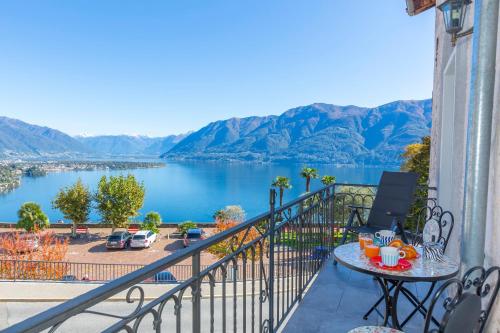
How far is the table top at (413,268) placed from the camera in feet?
5.56

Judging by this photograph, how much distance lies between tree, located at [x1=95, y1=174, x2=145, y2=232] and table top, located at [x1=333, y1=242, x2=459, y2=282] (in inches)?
1046

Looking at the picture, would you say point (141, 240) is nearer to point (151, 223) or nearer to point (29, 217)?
point (151, 223)

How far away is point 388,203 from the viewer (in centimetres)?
409

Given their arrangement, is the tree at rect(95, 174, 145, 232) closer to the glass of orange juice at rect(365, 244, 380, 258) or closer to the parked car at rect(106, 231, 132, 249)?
the parked car at rect(106, 231, 132, 249)

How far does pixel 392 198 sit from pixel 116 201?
25.7m

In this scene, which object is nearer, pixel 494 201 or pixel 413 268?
pixel 494 201

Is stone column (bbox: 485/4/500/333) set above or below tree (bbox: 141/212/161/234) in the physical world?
above

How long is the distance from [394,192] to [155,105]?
→ 347 feet

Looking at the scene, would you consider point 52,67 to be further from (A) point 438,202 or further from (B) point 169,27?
(A) point 438,202

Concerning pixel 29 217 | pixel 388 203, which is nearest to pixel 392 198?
pixel 388 203

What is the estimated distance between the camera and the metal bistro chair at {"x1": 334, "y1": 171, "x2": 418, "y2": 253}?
395 centimetres

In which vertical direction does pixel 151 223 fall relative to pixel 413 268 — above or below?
below

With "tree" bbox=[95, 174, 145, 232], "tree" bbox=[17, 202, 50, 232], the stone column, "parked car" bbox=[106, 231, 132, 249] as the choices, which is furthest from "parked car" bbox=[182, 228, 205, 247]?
the stone column

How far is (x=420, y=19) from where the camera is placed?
6.84 metres
